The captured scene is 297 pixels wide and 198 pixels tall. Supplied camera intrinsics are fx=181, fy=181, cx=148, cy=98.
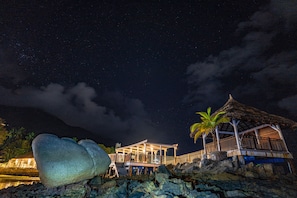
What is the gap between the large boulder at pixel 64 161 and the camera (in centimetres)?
698

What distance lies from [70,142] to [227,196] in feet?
21.8

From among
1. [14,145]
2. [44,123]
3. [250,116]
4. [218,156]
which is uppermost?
[44,123]

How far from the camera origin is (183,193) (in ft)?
20.0

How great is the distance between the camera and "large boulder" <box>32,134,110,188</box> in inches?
275

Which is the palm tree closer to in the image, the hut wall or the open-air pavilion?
the open-air pavilion

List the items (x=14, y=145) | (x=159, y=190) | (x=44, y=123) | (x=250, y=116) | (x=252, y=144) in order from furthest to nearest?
1. (x=44, y=123)
2. (x=14, y=145)
3. (x=250, y=116)
4. (x=252, y=144)
5. (x=159, y=190)

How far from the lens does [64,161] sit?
7207mm

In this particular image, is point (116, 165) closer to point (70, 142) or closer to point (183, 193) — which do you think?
point (70, 142)

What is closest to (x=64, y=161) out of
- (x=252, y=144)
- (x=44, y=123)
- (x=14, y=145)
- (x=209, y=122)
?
(x=209, y=122)

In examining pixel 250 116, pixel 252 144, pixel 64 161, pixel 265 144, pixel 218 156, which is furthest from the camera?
pixel 265 144

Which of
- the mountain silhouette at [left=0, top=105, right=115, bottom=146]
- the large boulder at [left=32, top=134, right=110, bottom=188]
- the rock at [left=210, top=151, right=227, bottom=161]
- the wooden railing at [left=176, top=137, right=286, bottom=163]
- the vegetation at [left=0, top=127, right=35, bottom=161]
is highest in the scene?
the mountain silhouette at [left=0, top=105, right=115, bottom=146]

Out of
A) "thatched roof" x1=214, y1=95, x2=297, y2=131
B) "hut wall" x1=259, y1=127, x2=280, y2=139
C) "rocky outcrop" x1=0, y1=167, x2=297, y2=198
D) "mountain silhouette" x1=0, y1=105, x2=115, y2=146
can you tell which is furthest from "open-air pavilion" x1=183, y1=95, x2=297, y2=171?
"mountain silhouette" x1=0, y1=105, x2=115, y2=146

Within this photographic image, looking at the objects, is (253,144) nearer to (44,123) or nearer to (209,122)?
(209,122)

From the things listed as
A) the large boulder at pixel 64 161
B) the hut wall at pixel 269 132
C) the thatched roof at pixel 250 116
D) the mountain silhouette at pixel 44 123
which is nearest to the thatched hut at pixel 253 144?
the thatched roof at pixel 250 116
